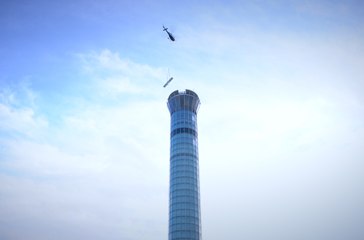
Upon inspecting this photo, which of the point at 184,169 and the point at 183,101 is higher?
the point at 183,101

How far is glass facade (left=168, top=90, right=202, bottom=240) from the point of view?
474 ft

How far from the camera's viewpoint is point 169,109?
175000 millimetres

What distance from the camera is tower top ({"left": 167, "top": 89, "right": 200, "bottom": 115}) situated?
16950 cm

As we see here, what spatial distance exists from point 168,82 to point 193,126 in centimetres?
2662

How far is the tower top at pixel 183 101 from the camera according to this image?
169500 millimetres

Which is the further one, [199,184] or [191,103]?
[191,103]

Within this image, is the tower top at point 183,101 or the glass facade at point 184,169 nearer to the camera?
the glass facade at point 184,169

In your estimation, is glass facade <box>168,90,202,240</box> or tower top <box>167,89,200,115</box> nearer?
glass facade <box>168,90,202,240</box>

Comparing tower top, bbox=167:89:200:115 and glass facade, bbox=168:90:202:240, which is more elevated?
tower top, bbox=167:89:200:115

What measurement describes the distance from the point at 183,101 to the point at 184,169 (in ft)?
119

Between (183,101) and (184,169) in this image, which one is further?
(183,101)

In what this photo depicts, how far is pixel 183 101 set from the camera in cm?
16975

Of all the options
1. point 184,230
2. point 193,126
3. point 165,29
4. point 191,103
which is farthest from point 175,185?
point 165,29

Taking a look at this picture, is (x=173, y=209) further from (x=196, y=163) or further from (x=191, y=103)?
(x=191, y=103)
